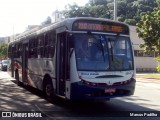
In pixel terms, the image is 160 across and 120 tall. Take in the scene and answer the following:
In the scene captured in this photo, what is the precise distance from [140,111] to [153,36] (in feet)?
69.3

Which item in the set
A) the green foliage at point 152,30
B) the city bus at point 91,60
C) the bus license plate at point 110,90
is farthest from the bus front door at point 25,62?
the green foliage at point 152,30

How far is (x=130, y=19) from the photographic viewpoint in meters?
68.9

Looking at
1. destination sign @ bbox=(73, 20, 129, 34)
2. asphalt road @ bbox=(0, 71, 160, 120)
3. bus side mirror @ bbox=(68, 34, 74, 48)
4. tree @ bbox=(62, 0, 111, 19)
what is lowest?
asphalt road @ bbox=(0, 71, 160, 120)

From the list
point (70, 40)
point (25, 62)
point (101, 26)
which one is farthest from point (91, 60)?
point (25, 62)

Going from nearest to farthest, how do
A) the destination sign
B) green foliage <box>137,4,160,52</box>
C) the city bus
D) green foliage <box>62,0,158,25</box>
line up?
the city bus → the destination sign → green foliage <box>137,4,160,52</box> → green foliage <box>62,0,158,25</box>

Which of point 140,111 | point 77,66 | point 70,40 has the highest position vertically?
point 70,40

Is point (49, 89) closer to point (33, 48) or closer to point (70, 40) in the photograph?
point (70, 40)

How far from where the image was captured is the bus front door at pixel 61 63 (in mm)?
10164

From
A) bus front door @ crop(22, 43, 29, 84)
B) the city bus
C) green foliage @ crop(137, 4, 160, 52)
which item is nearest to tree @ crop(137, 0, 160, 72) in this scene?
green foliage @ crop(137, 4, 160, 52)

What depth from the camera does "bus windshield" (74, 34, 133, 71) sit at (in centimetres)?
963

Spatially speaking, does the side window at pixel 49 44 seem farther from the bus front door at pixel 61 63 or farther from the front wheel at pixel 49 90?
the front wheel at pixel 49 90

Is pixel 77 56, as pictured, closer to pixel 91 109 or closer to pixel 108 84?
pixel 108 84

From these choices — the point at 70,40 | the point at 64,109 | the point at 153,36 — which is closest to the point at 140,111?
A: the point at 64,109

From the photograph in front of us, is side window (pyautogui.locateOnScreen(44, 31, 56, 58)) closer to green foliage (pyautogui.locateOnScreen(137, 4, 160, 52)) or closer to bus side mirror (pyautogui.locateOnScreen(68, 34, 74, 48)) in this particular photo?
bus side mirror (pyautogui.locateOnScreen(68, 34, 74, 48))
